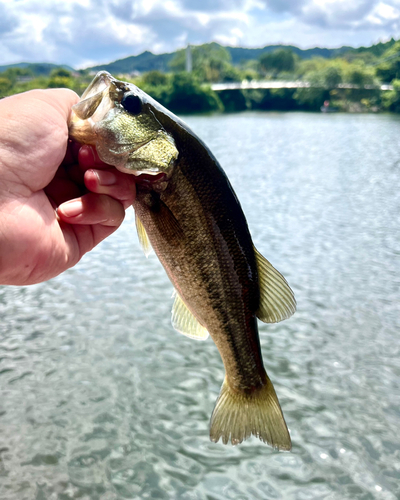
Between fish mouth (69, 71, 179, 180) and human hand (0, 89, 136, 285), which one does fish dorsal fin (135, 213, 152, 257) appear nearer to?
human hand (0, 89, 136, 285)

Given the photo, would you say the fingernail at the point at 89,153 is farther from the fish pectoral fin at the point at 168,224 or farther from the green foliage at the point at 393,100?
the green foliage at the point at 393,100

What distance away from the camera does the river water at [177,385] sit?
4.63 meters

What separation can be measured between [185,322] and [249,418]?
25.9 inches

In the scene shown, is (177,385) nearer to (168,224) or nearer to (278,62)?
(168,224)

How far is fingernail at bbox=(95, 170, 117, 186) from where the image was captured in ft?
7.86

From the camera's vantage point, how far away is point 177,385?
611cm

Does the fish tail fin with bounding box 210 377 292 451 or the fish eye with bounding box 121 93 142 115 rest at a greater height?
the fish eye with bounding box 121 93 142 115

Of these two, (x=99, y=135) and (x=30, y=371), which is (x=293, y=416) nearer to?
(x=30, y=371)

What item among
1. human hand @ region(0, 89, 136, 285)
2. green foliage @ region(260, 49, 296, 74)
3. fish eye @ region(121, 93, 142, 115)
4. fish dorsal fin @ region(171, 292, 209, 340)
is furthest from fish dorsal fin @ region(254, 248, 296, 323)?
green foliage @ region(260, 49, 296, 74)

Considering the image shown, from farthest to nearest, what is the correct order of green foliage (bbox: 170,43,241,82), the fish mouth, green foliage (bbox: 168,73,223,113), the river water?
green foliage (bbox: 170,43,241,82) → green foliage (bbox: 168,73,223,113) → the river water → the fish mouth

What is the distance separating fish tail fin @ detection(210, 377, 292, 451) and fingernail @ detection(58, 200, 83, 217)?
4.43 ft

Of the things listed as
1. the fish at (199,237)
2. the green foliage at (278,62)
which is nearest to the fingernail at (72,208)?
the fish at (199,237)

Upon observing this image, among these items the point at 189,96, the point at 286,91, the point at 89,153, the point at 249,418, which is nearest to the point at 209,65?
the point at 286,91

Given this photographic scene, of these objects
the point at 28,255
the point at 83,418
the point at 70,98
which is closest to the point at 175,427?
the point at 83,418
